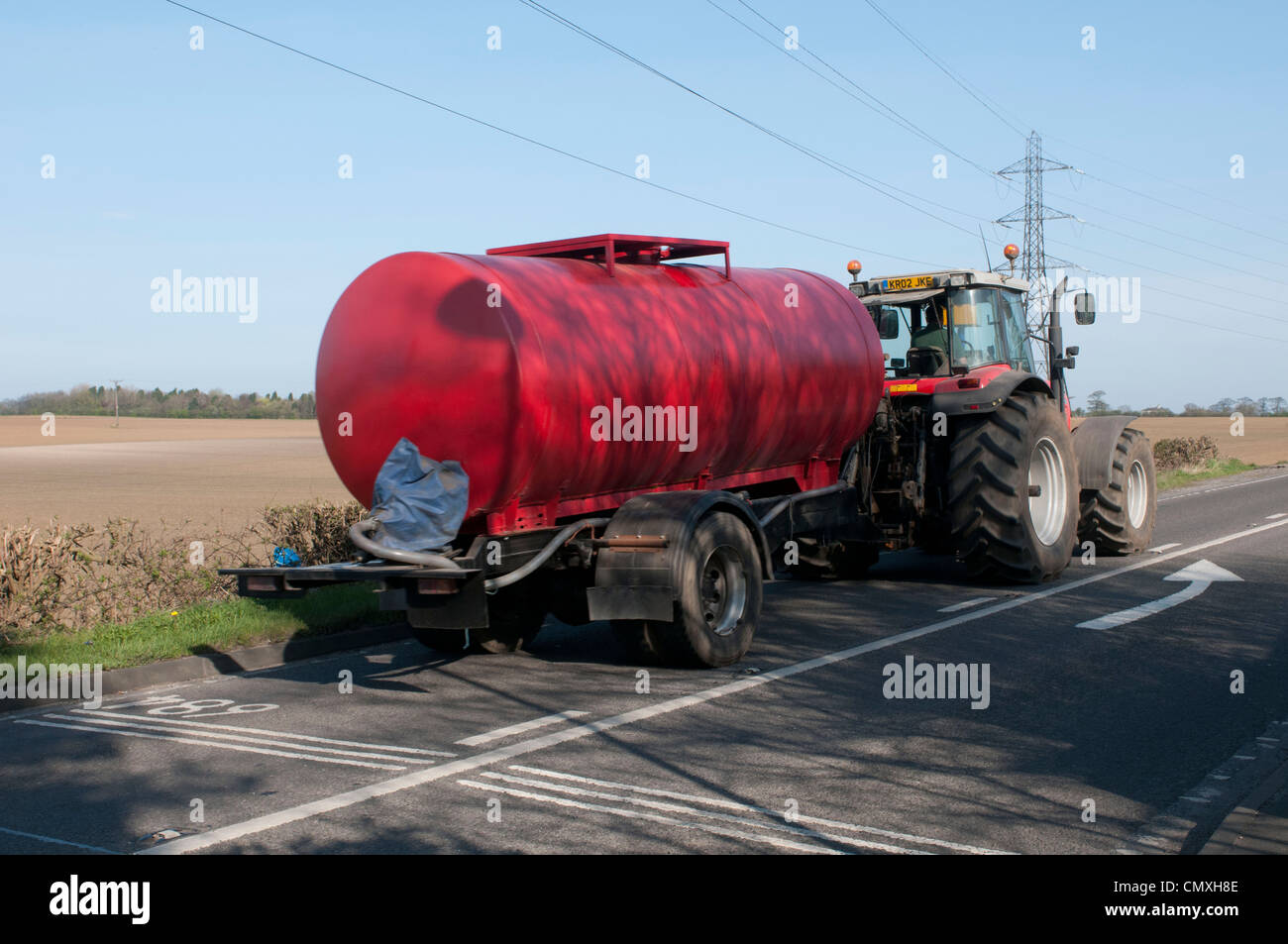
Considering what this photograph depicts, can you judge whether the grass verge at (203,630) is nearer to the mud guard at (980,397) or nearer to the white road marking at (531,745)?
the white road marking at (531,745)

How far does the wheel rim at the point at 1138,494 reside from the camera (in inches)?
607

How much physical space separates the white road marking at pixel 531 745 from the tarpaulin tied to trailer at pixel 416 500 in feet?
5.38

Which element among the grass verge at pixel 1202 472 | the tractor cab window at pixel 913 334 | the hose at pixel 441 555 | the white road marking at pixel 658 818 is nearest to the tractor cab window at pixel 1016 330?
the tractor cab window at pixel 913 334

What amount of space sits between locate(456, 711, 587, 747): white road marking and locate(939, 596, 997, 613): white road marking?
4.80 meters

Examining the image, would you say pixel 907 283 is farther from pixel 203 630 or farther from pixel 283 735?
pixel 283 735

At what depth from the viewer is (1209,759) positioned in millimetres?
6262

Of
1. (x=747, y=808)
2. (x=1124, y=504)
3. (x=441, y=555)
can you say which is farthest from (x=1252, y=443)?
(x=747, y=808)

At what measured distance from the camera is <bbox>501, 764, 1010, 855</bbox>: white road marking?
4996 millimetres

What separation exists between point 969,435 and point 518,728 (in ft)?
21.9

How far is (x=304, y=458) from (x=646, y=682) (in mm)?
49765

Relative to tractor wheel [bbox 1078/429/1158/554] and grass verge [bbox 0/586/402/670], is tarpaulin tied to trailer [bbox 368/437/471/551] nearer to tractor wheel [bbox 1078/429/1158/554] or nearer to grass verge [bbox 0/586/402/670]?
grass verge [bbox 0/586/402/670]

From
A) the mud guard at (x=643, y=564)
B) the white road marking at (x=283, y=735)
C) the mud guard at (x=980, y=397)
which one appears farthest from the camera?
the mud guard at (x=980, y=397)

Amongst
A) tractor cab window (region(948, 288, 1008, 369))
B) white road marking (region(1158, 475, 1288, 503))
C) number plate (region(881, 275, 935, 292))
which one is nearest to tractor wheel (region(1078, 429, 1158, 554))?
tractor cab window (region(948, 288, 1008, 369))
